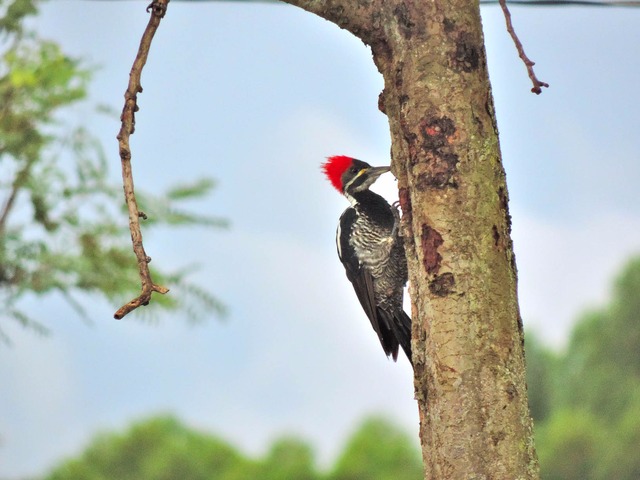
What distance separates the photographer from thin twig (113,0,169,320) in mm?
1474

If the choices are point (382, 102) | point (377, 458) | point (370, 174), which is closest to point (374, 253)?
point (370, 174)

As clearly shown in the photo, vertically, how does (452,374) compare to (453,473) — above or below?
above

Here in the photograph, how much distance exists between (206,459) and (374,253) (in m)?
4.02

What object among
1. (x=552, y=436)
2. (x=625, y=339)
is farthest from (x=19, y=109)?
(x=625, y=339)

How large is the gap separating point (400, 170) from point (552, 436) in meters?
5.22

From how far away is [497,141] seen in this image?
1.61 meters

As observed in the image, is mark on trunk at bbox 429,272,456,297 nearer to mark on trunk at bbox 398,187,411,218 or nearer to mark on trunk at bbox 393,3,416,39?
mark on trunk at bbox 398,187,411,218

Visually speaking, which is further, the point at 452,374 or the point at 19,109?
the point at 19,109

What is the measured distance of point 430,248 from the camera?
1562 mm

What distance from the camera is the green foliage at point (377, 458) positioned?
20.5 feet

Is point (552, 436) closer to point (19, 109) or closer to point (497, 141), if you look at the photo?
point (19, 109)

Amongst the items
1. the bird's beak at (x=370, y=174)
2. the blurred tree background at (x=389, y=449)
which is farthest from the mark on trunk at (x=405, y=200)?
the blurred tree background at (x=389, y=449)

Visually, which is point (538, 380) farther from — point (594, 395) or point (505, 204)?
point (505, 204)

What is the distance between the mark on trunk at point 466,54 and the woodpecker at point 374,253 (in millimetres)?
1293
